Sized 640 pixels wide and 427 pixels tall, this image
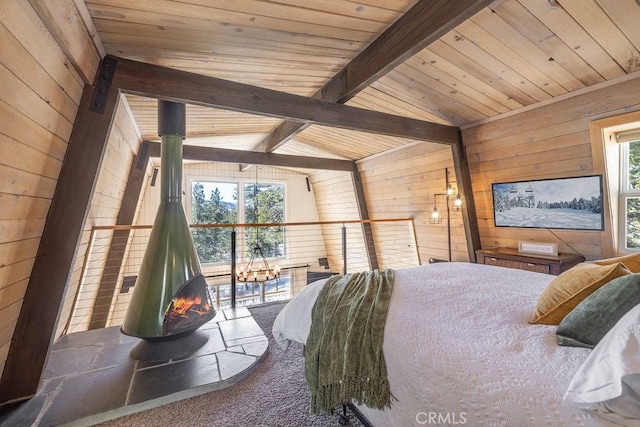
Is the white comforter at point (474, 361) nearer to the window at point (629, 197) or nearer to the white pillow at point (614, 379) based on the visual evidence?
the white pillow at point (614, 379)

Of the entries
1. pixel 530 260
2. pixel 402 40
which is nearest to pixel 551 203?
pixel 530 260

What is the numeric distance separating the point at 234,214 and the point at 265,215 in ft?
2.20

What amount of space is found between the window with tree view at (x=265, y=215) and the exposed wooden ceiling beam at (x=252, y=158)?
72.6 inches

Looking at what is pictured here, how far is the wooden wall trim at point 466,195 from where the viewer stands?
335 centimetres

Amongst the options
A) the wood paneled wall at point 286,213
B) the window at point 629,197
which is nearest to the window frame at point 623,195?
the window at point 629,197

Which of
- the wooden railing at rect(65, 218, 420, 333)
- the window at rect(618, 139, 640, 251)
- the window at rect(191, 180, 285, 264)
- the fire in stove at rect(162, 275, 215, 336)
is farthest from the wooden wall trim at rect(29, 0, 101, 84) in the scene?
the window at rect(191, 180, 285, 264)

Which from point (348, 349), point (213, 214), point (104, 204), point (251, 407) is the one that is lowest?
point (251, 407)

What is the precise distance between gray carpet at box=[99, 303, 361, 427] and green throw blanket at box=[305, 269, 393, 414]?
39 cm

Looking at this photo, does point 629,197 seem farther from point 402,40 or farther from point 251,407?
point 251,407

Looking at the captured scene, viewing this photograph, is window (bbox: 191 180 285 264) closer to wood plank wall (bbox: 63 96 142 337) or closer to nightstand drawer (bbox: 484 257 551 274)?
wood plank wall (bbox: 63 96 142 337)

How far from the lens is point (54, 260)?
5.28 ft

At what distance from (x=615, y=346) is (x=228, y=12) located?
2093 millimetres

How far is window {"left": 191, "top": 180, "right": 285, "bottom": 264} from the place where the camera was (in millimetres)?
5637

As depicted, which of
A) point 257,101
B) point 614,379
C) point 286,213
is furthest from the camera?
point 286,213
